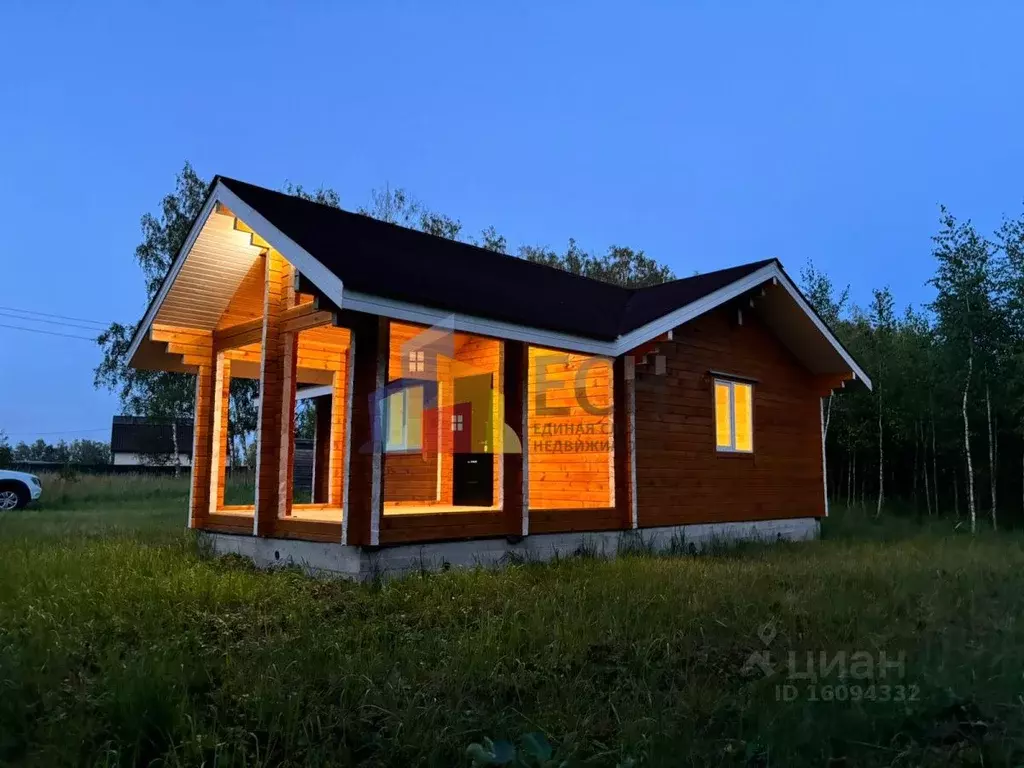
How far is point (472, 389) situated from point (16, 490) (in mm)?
11500

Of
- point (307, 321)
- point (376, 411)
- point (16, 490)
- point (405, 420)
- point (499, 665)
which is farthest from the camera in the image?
point (16, 490)

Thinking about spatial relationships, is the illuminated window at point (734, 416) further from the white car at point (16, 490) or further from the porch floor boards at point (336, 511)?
the white car at point (16, 490)

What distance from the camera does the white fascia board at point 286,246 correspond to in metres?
6.07

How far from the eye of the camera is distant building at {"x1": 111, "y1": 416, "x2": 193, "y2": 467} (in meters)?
37.8

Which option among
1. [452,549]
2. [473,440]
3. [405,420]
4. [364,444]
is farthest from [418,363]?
[364,444]

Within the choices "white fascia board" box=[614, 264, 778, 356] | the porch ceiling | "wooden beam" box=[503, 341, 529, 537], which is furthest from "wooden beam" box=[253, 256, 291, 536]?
"white fascia board" box=[614, 264, 778, 356]

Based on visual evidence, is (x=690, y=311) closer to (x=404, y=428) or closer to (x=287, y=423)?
(x=404, y=428)

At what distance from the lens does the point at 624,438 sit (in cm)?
898

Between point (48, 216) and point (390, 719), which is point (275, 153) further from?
point (390, 719)

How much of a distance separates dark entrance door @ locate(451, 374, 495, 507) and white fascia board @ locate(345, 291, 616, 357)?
2114 millimetres

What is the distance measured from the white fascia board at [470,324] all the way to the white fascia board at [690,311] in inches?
9.3

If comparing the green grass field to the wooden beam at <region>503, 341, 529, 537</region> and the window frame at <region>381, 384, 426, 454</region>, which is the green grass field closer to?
the wooden beam at <region>503, 341, 529, 537</region>

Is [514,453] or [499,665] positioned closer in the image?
[499,665]

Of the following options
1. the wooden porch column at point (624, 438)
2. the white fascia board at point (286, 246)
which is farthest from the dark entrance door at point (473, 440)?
the white fascia board at point (286, 246)
